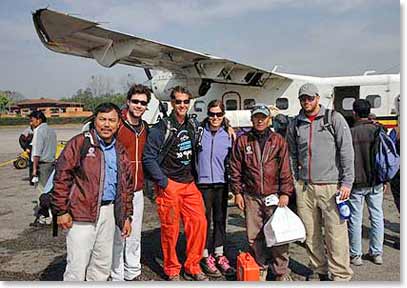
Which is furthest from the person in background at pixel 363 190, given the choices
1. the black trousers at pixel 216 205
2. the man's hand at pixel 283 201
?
the black trousers at pixel 216 205

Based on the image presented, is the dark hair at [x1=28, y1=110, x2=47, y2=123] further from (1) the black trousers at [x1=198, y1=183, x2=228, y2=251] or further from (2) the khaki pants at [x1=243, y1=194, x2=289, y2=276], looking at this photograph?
(2) the khaki pants at [x1=243, y1=194, x2=289, y2=276]

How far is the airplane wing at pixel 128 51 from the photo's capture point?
529 centimetres

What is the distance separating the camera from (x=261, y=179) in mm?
3879

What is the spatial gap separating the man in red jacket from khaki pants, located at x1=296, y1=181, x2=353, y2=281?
231mm

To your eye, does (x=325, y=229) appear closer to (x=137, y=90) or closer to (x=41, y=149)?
(x=137, y=90)

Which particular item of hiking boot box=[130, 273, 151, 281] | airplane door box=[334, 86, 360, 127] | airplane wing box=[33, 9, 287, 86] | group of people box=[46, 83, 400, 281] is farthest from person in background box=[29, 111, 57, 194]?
airplane door box=[334, 86, 360, 127]

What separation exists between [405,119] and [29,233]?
17.4ft

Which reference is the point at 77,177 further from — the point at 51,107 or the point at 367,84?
the point at 51,107

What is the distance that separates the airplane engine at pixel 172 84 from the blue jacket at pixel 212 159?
6.77 m

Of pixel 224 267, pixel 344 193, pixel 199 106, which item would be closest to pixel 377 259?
pixel 344 193

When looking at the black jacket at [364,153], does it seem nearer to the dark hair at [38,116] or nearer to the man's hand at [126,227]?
the man's hand at [126,227]

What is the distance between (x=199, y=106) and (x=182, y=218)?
8.01 meters

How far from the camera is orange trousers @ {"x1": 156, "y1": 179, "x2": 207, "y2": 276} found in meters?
4.02

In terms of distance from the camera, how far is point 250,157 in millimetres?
3916
